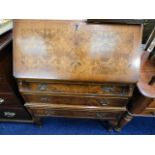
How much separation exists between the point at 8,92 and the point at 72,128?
700 millimetres

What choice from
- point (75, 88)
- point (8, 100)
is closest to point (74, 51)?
point (75, 88)

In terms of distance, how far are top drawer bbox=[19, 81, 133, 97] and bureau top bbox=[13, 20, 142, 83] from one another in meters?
0.09

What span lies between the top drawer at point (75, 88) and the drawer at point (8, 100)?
0.83ft

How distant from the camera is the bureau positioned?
1082mm

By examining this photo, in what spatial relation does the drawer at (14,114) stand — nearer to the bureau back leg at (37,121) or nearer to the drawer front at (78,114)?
the bureau back leg at (37,121)

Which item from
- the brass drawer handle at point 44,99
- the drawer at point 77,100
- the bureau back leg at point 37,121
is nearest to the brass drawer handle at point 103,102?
the drawer at point 77,100

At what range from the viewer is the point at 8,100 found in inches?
52.4

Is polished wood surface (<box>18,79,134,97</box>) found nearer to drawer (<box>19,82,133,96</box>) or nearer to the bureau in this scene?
drawer (<box>19,82,133,96</box>)

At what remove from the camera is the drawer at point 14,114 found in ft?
4.76

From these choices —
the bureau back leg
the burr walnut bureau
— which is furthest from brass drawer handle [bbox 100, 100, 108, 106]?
the bureau back leg

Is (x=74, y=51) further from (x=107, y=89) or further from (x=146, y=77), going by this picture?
(x=146, y=77)

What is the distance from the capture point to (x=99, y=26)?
0.96 meters

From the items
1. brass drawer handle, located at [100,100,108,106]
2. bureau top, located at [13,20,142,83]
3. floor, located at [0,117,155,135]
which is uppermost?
bureau top, located at [13,20,142,83]
